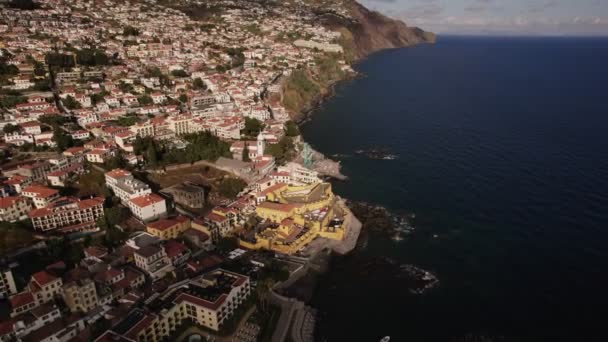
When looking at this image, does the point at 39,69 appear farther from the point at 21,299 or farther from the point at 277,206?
the point at 21,299

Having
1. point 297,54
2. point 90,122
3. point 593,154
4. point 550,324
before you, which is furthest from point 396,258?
point 297,54

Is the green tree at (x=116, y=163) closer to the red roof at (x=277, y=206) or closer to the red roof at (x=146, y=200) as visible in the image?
the red roof at (x=146, y=200)


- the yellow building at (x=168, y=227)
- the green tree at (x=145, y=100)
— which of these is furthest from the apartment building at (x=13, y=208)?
the green tree at (x=145, y=100)

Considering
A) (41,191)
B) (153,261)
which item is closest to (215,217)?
(153,261)

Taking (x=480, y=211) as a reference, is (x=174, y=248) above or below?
above

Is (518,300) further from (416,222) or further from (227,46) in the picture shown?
(227,46)
